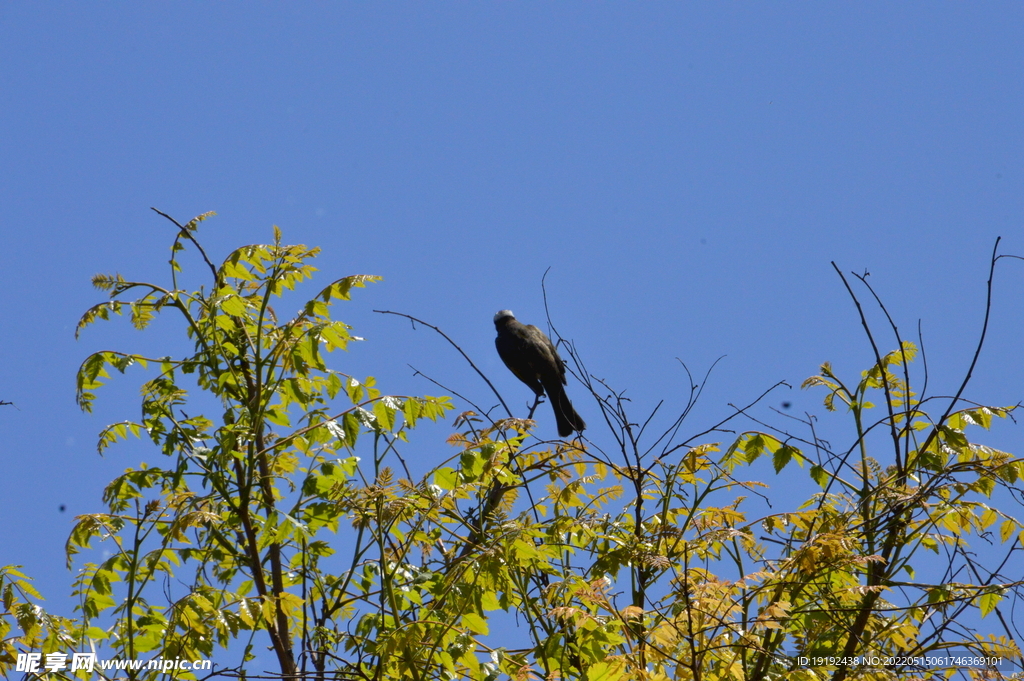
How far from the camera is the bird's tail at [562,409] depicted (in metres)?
8.51

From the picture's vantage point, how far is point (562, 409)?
8430 mm

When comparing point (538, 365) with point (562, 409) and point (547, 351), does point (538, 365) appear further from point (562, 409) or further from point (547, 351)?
point (562, 409)

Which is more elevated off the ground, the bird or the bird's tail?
the bird

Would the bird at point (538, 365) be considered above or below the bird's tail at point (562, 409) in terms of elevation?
above

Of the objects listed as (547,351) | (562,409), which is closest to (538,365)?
(547,351)

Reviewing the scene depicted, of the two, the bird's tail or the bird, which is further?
the bird

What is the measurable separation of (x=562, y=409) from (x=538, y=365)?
694mm

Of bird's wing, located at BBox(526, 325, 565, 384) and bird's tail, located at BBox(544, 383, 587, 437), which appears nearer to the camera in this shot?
bird's tail, located at BBox(544, 383, 587, 437)

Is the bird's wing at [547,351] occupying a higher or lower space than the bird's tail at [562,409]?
higher

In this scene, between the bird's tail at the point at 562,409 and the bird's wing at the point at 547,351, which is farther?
the bird's wing at the point at 547,351

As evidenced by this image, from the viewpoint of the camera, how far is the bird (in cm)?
880

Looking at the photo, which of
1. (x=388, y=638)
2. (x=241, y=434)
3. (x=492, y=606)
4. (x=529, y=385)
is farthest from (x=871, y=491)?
(x=529, y=385)

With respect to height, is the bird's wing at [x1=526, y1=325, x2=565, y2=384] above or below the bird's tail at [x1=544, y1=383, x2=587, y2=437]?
above

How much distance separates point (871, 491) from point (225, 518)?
249cm
